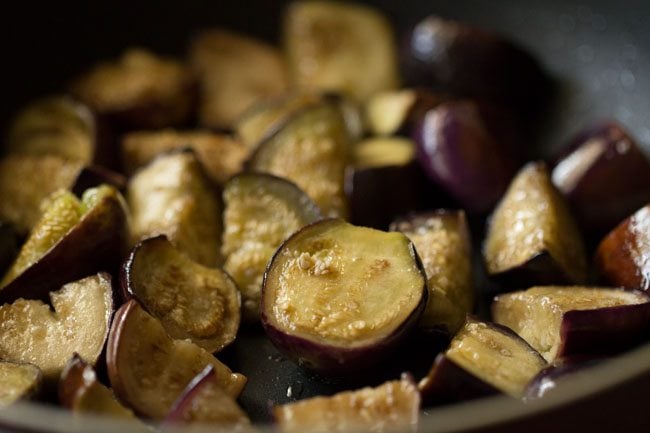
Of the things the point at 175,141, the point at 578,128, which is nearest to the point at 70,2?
the point at 175,141

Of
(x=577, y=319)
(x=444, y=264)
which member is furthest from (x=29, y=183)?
(x=577, y=319)

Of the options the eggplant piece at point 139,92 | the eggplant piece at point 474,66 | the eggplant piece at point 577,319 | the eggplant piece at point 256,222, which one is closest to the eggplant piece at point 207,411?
the eggplant piece at point 256,222

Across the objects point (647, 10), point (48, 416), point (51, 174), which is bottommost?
point (51, 174)

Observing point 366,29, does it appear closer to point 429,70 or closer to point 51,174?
point 429,70

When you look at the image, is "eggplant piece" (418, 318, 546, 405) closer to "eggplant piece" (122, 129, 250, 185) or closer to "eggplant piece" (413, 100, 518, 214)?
"eggplant piece" (413, 100, 518, 214)

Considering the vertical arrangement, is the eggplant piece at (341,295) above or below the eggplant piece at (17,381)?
above

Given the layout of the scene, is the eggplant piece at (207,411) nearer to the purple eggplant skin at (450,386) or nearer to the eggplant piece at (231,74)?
the purple eggplant skin at (450,386)
